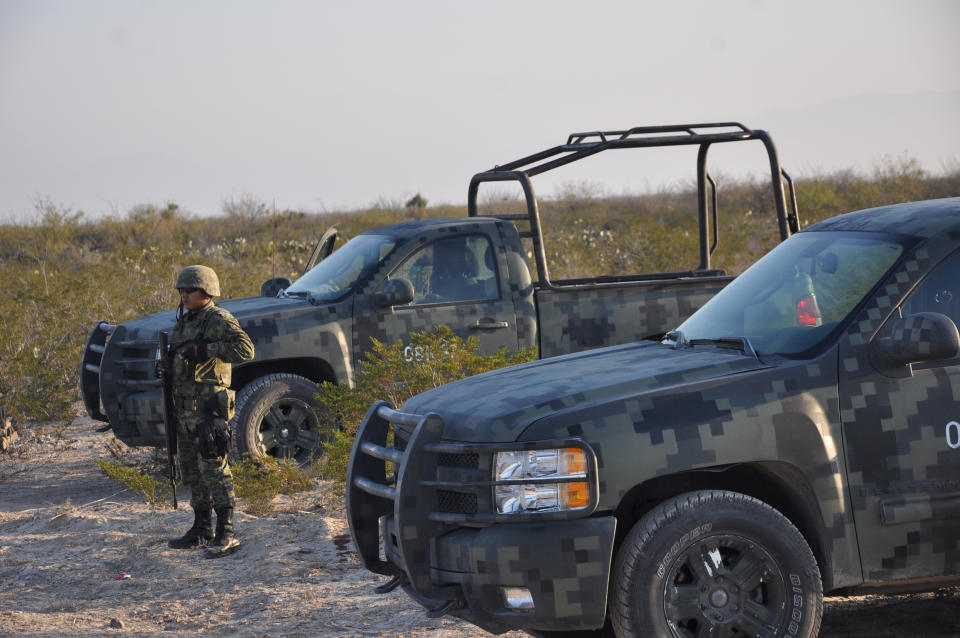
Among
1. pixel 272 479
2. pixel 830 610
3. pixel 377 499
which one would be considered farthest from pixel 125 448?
pixel 830 610

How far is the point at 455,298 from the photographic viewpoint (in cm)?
907

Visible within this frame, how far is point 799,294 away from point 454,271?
174 inches

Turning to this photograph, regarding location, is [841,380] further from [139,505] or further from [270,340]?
[139,505]

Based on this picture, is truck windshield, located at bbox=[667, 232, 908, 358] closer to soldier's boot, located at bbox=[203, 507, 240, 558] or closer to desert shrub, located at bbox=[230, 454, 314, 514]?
soldier's boot, located at bbox=[203, 507, 240, 558]

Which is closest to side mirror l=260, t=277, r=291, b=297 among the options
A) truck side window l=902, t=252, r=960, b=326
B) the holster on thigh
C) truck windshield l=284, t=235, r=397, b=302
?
truck windshield l=284, t=235, r=397, b=302

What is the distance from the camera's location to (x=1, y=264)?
18703 mm

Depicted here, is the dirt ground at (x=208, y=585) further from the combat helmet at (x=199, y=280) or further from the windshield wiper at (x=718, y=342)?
the combat helmet at (x=199, y=280)

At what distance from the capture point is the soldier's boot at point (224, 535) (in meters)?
7.13

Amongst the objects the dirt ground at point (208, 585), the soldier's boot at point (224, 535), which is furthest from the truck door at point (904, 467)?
the soldier's boot at point (224, 535)

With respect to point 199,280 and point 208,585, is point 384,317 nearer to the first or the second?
point 199,280

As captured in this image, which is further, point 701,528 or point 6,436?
point 6,436

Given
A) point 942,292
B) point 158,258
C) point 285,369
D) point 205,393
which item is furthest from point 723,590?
point 158,258

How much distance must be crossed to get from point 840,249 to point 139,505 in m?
5.60

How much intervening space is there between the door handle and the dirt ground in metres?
1.73
